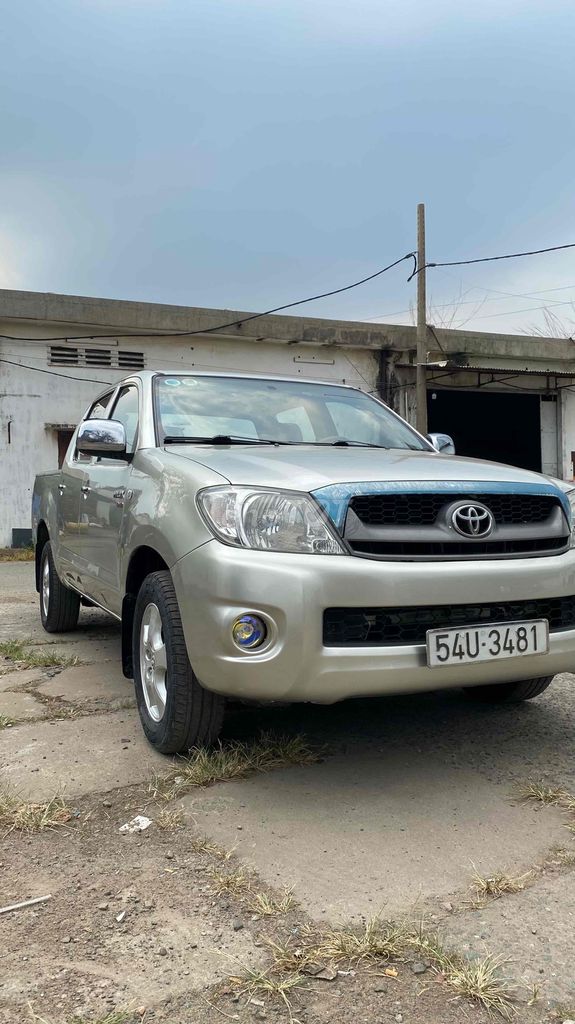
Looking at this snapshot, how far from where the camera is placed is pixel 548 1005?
156 cm

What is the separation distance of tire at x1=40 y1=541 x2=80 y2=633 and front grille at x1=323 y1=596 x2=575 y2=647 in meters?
3.24

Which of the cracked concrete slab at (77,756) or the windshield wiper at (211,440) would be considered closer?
the cracked concrete slab at (77,756)

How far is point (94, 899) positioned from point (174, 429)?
6.66 ft

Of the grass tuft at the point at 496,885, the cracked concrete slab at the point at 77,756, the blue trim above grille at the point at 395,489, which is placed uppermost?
the blue trim above grille at the point at 395,489

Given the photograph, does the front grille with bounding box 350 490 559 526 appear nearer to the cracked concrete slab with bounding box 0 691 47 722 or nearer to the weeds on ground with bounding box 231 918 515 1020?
the weeds on ground with bounding box 231 918 515 1020

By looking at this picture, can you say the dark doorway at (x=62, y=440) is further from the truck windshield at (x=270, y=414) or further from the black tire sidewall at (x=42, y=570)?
the truck windshield at (x=270, y=414)

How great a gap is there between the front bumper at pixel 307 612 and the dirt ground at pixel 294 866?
0.42 metres

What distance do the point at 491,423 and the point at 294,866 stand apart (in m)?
19.1

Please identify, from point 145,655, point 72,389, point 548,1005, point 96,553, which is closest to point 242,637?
point 145,655

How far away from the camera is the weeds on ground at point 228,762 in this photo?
8.68ft

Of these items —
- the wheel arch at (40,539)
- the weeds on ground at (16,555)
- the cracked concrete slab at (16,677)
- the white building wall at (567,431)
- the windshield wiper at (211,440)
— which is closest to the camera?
the windshield wiper at (211,440)

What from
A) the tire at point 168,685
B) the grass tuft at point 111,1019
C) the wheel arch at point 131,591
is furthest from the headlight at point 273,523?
the grass tuft at point 111,1019

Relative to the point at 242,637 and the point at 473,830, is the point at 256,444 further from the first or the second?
the point at 473,830

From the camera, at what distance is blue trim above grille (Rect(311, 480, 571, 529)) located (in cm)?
247
